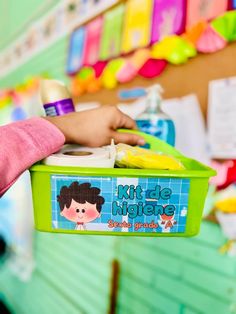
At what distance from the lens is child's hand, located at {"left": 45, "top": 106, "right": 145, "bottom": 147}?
825 mm

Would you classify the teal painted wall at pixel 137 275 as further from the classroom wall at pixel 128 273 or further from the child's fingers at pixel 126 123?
the child's fingers at pixel 126 123

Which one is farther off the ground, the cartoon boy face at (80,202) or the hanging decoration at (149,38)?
the hanging decoration at (149,38)

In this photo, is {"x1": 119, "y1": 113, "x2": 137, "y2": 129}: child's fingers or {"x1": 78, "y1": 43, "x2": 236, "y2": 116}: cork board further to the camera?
{"x1": 78, "y1": 43, "x2": 236, "y2": 116}: cork board

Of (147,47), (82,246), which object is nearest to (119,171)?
(147,47)

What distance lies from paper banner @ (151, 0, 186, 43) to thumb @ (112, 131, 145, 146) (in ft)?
1.87

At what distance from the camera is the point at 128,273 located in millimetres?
1646

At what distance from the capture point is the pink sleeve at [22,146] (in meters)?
0.72

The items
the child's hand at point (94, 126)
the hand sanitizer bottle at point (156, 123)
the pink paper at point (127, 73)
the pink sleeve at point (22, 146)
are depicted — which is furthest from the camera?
the pink paper at point (127, 73)

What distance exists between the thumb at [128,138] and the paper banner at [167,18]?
22.5 inches

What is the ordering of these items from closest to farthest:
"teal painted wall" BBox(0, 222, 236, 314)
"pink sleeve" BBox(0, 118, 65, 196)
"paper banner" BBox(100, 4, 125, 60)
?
"pink sleeve" BBox(0, 118, 65, 196)
"teal painted wall" BBox(0, 222, 236, 314)
"paper banner" BBox(100, 4, 125, 60)

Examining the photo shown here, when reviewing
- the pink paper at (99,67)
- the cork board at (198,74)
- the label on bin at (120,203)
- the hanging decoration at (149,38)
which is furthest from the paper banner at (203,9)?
the label on bin at (120,203)

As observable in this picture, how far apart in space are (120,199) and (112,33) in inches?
45.9

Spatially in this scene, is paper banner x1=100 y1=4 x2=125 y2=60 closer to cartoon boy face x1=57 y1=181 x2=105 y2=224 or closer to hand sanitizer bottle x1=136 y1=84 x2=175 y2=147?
hand sanitizer bottle x1=136 y1=84 x2=175 y2=147

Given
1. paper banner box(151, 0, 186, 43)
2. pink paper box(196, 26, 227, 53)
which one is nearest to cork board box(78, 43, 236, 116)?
pink paper box(196, 26, 227, 53)
